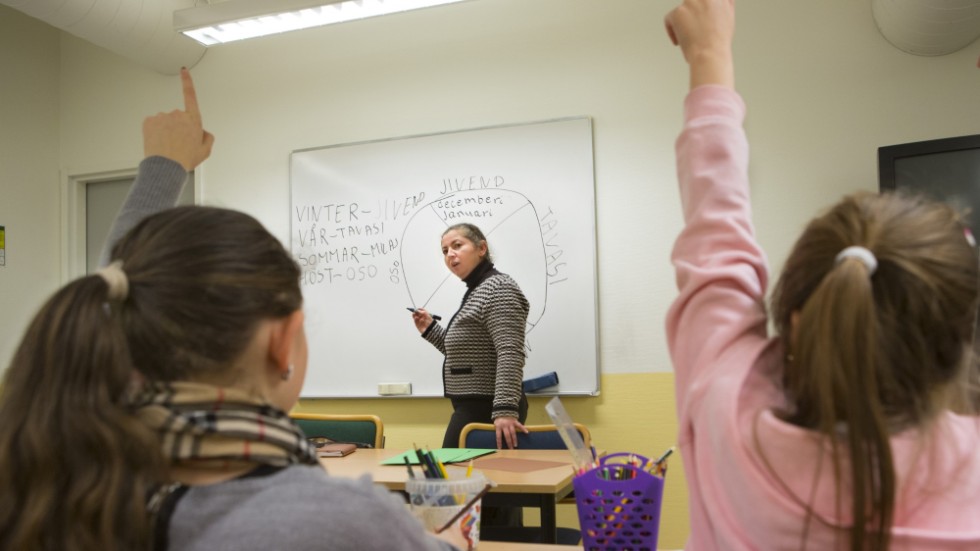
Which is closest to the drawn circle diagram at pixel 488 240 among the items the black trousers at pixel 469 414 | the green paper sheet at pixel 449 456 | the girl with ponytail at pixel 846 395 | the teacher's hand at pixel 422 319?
the teacher's hand at pixel 422 319

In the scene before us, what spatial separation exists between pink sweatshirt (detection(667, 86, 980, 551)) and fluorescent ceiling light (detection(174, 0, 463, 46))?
2834mm

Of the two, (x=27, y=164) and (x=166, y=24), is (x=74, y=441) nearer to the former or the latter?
(x=166, y=24)

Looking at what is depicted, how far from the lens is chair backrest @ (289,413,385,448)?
9.80 feet

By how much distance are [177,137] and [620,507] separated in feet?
2.84

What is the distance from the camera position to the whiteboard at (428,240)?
12.0 feet

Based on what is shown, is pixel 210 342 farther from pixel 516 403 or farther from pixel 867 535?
pixel 516 403

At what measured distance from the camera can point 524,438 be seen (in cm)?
279

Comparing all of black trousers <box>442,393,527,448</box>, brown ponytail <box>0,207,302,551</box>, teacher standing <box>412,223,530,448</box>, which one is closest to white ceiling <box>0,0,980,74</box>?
teacher standing <box>412,223,530,448</box>

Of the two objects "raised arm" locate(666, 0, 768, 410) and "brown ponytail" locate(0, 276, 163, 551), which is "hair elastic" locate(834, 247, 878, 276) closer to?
"raised arm" locate(666, 0, 768, 410)

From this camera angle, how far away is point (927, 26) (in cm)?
307

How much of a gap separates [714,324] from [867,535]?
0.23 metres

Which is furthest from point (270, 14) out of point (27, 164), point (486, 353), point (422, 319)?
point (27, 164)

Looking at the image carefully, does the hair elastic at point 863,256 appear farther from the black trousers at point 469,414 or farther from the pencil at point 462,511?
the black trousers at point 469,414

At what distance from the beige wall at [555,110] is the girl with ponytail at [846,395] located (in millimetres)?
2830
